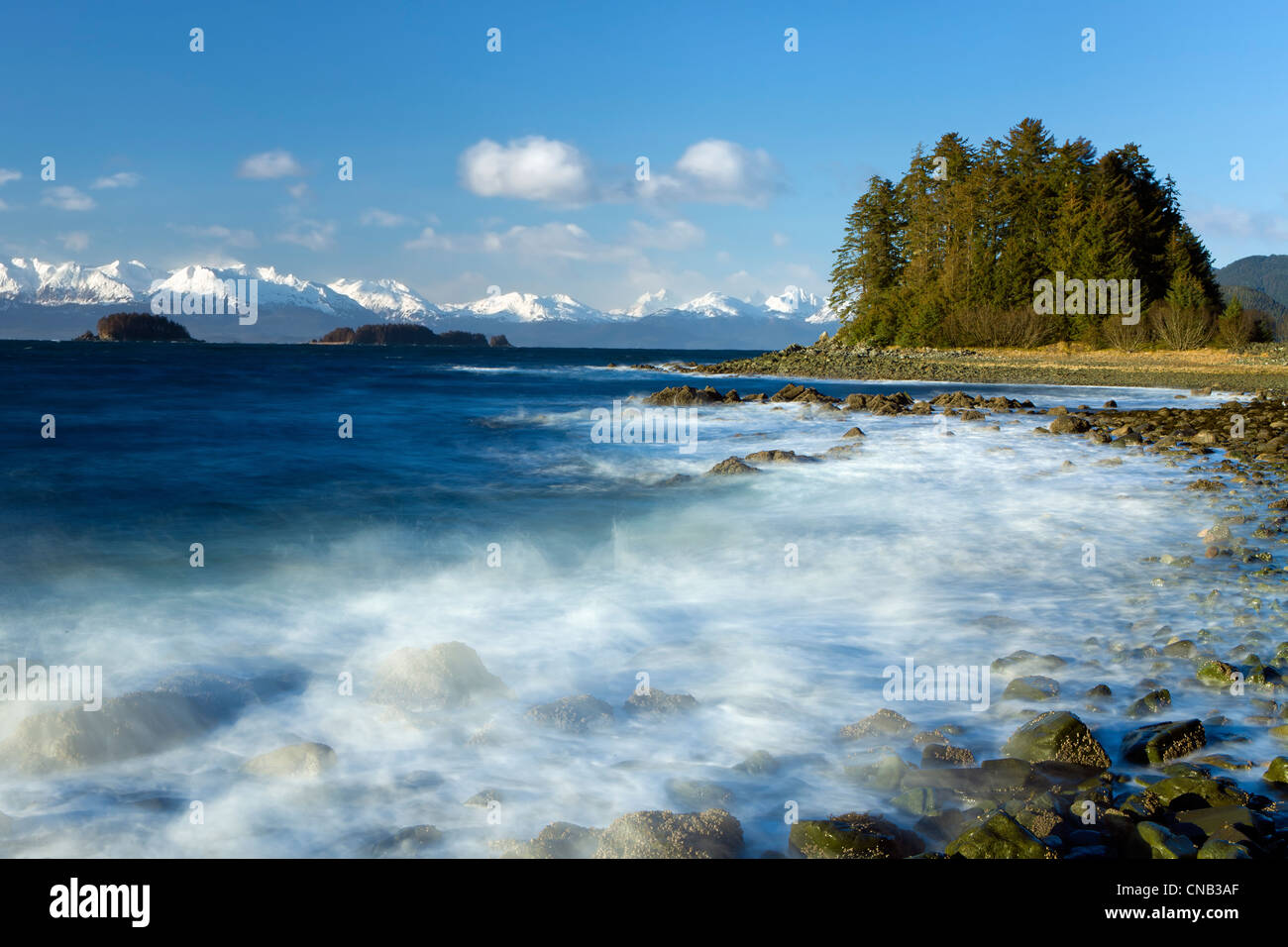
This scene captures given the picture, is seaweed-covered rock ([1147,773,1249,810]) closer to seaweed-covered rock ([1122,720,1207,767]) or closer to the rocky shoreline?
seaweed-covered rock ([1122,720,1207,767])

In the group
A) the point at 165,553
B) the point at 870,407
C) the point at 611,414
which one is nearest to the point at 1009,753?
the point at 165,553

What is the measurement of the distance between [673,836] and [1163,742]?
10.7 ft

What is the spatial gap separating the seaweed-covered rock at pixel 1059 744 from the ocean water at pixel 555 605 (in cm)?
25

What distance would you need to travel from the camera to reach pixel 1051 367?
48.0m

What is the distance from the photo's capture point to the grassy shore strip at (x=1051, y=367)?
120 ft

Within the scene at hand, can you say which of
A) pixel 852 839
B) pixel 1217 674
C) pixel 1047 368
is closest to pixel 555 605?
pixel 852 839

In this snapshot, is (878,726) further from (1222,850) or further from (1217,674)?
(1217,674)

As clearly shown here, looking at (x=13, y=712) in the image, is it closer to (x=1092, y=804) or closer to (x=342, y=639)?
(x=342, y=639)

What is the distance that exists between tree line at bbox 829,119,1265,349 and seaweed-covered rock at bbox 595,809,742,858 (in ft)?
179

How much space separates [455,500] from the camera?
15641 mm

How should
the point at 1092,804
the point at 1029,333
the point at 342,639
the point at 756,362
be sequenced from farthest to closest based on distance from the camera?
the point at 756,362 < the point at 1029,333 < the point at 342,639 < the point at 1092,804

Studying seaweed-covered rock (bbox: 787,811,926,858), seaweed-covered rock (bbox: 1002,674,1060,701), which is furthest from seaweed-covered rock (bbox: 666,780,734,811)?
seaweed-covered rock (bbox: 1002,674,1060,701)

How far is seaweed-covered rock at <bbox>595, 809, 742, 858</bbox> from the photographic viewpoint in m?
4.24
